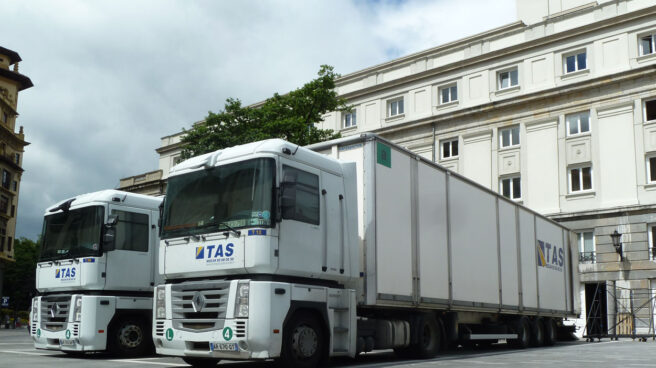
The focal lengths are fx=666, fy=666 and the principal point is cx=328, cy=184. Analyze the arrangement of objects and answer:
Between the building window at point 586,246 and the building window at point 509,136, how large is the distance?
5.93m

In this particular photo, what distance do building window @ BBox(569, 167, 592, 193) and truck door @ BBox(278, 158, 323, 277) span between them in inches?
973

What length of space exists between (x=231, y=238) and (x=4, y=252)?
2194 inches

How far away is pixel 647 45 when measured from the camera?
99.4 ft

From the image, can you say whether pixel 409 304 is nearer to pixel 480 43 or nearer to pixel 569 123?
pixel 569 123

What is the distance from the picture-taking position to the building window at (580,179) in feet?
103

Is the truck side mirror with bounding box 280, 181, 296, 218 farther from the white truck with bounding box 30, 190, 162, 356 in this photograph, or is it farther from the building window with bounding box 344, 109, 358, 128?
the building window with bounding box 344, 109, 358, 128

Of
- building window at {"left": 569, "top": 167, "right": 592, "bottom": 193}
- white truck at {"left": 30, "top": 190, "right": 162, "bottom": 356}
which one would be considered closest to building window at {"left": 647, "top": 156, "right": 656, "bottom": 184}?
building window at {"left": 569, "top": 167, "right": 592, "bottom": 193}

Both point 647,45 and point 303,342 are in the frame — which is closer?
point 303,342

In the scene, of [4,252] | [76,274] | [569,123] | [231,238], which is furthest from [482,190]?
[4,252]

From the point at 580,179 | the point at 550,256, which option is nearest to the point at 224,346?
the point at 550,256

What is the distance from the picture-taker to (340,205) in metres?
10.3

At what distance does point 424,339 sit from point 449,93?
86.4ft

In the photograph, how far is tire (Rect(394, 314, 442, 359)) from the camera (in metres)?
12.0

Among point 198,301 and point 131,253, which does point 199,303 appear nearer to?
point 198,301
